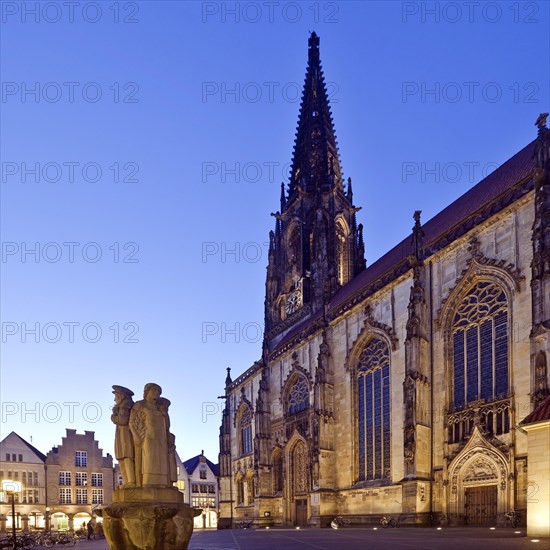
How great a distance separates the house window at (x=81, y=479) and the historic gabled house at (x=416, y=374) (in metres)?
20.0

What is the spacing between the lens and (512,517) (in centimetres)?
2248

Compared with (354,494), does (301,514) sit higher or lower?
lower

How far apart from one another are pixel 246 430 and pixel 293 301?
11455mm

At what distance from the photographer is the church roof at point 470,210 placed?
1004 inches

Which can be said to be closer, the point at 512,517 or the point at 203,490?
the point at 512,517

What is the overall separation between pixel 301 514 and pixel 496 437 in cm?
2060

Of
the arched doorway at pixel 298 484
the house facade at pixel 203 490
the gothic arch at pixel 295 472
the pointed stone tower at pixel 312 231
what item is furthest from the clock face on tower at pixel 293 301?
the house facade at pixel 203 490

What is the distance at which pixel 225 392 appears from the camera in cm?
5862

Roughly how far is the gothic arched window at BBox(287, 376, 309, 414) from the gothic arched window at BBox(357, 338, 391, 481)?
757 cm

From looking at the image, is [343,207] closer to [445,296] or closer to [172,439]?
[445,296]

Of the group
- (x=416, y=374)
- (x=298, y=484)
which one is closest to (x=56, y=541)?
→ (x=298, y=484)

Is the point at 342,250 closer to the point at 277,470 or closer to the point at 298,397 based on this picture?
the point at 298,397

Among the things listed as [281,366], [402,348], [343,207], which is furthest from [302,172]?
[402,348]

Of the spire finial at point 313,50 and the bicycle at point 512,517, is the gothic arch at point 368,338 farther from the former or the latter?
the spire finial at point 313,50
